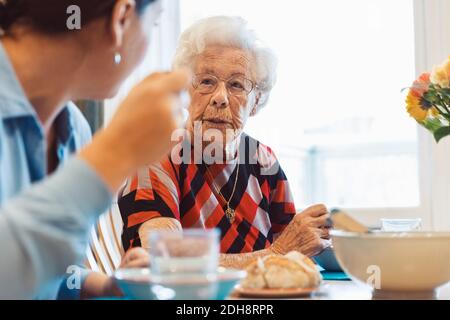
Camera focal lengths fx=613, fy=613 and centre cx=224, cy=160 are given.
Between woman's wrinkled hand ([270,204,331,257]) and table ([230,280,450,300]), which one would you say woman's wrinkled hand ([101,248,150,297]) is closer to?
table ([230,280,450,300])

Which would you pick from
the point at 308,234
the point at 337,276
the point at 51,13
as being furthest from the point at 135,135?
the point at 308,234

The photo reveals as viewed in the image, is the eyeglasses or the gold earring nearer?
the gold earring

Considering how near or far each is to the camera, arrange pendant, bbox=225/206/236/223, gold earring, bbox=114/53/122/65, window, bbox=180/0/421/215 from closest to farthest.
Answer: gold earring, bbox=114/53/122/65, pendant, bbox=225/206/236/223, window, bbox=180/0/421/215

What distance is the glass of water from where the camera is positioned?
26.6 inches

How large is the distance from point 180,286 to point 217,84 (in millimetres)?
1116

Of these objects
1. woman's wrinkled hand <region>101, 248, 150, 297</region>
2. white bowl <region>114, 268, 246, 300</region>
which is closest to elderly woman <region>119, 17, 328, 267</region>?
woman's wrinkled hand <region>101, 248, 150, 297</region>

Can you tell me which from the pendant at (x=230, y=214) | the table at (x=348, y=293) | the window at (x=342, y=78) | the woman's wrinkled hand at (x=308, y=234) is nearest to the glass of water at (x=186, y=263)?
the table at (x=348, y=293)

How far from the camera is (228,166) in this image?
68.9 inches

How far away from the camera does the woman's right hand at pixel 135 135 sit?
0.61 metres

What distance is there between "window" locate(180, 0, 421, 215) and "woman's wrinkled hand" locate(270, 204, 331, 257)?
3.81 ft

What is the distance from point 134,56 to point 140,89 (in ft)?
0.71

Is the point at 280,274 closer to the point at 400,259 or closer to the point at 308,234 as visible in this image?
the point at 400,259

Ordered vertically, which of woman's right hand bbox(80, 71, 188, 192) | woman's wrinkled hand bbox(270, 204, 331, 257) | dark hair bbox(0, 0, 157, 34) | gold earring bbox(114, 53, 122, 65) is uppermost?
dark hair bbox(0, 0, 157, 34)
